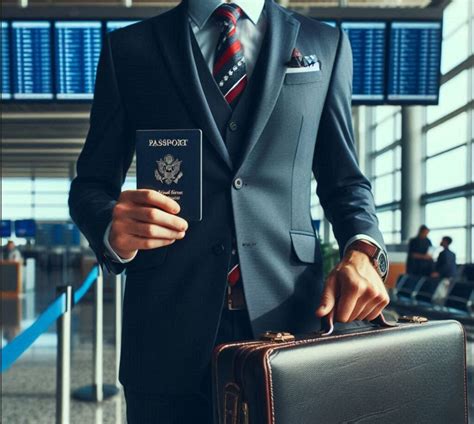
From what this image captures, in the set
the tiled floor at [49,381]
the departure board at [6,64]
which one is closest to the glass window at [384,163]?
the tiled floor at [49,381]

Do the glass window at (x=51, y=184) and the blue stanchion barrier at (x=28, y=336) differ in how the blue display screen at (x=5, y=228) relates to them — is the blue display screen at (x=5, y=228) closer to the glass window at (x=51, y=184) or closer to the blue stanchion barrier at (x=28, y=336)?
the glass window at (x=51, y=184)

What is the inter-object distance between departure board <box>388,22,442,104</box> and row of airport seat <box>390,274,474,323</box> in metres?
2.86

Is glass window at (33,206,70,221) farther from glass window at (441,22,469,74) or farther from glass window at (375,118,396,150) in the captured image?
glass window at (441,22,469,74)

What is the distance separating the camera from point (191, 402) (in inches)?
43.4

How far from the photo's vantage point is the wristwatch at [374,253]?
3.46 ft

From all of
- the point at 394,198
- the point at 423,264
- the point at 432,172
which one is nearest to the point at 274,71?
the point at 423,264

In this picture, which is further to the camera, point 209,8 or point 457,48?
point 457,48

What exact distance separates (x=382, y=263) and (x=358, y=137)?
21.8m

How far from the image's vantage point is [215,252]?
111cm

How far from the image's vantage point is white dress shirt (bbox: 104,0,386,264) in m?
1.18

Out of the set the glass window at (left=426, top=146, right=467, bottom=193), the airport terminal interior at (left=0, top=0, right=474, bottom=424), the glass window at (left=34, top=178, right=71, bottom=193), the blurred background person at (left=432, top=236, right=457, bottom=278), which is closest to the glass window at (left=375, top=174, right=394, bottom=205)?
the airport terminal interior at (left=0, top=0, right=474, bottom=424)

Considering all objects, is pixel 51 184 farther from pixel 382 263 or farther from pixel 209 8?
pixel 382 263

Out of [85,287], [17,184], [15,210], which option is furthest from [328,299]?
[17,184]

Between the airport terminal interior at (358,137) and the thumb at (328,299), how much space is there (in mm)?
624
